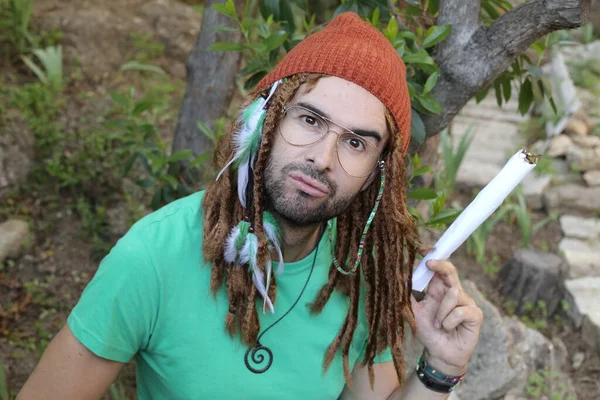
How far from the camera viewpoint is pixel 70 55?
14.7 feet

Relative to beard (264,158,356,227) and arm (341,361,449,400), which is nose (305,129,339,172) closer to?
beard (264,158,356,227)

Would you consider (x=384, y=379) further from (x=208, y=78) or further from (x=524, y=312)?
(x=524, y=312)

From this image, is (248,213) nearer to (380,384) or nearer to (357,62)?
(357,62)

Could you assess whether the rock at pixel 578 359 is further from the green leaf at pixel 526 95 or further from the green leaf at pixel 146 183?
the green leaf at pixel 146 183

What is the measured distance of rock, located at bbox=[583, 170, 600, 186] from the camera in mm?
5742

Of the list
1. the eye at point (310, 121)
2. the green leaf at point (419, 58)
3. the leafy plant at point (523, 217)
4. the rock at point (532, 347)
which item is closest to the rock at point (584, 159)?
the leafy plant at point (523, 217)

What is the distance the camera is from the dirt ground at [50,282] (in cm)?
307

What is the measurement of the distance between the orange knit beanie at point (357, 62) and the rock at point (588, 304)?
282cm

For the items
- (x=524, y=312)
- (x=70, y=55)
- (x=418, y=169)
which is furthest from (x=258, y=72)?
(x=524, y=312)

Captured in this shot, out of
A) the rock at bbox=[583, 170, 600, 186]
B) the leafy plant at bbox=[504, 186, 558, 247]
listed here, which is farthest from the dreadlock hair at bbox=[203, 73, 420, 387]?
the rock at bbox=[583, 170, 600, 186]

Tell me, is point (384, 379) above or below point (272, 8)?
below

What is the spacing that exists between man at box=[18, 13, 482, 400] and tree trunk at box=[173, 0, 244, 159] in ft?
4.03

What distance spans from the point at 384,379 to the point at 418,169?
2.27ft

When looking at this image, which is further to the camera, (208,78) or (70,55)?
(70,55)
